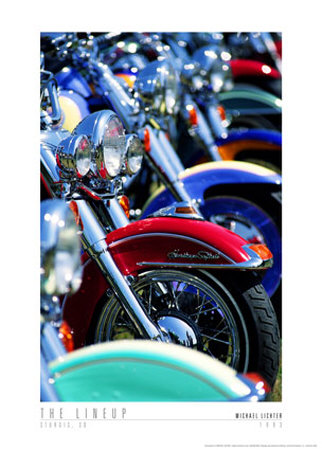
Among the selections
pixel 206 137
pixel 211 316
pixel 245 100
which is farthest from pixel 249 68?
pixel 211 316

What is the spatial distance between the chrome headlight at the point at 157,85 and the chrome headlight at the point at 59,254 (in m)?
0.87

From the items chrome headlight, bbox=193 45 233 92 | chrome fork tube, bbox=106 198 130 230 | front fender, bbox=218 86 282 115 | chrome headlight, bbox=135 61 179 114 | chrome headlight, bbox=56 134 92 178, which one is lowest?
chrome fork tube, bbox=106 198 130 230

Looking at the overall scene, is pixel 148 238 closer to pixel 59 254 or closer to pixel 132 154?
pixel 132 154

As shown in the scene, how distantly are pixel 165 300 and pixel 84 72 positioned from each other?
0.94 metres

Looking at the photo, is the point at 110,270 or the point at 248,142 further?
the point at 248,142

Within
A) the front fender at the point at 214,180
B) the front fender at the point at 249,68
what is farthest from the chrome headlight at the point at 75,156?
the front fender at the point at 249,68

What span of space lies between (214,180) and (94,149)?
74 cm

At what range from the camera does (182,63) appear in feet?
8.69

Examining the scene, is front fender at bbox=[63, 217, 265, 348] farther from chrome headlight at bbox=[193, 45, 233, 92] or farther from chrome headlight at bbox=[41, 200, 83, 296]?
chrome headlight at bbox=[193, 45, 233, 92]

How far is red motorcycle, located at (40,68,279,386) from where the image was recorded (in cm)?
162

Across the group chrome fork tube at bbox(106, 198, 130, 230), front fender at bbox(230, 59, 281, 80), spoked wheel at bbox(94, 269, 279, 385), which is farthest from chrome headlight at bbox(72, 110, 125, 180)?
front fender at bbox(230, 59, 281, 80)

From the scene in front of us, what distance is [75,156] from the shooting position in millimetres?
1595
